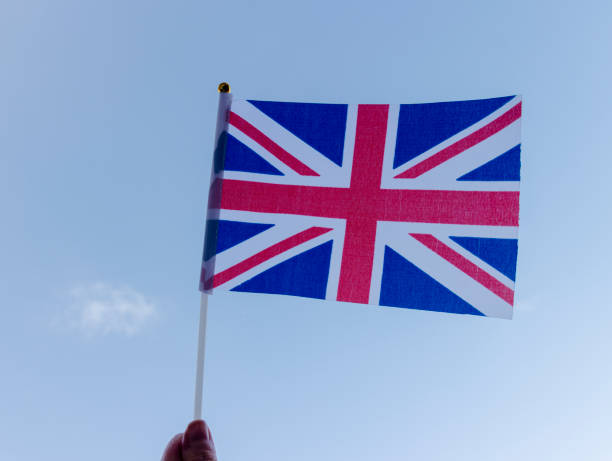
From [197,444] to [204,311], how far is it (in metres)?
2.03

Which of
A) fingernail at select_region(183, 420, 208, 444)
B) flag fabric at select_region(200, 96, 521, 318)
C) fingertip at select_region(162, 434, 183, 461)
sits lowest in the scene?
fingertip at select_region(162, 434, 183, 461)

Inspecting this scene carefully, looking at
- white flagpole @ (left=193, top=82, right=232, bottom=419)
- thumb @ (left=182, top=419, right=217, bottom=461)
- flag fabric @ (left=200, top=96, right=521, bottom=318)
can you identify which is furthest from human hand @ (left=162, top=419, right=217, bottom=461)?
flag fabric @ (left=200, top=96, right=521, bottom=318)

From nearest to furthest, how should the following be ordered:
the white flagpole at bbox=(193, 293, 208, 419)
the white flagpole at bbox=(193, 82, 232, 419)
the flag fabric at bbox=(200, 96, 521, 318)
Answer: the white flagpole at bbox=(193, 293, 208, 419), the white flagpole at bbox=(193, 82, 232, 419), the flag fabric at bbox=(200, 96, 521, 318)

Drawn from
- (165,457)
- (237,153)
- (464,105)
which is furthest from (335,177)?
(165,457)

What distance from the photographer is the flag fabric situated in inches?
240

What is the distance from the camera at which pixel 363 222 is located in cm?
642

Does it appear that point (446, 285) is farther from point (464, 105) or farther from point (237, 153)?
point (237, 153)

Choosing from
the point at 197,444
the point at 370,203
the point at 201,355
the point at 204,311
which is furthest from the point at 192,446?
the point at 370,203

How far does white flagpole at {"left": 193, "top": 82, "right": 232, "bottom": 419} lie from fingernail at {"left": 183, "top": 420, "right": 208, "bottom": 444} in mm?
850

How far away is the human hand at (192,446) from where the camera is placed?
339 cm

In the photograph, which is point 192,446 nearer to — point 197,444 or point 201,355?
point 197,444

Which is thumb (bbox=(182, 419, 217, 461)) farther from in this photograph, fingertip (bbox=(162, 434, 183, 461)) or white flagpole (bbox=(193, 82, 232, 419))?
white flagpole (bbox=(193, 82, 232, 419))

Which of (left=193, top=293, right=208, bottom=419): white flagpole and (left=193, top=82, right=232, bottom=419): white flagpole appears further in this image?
(left=193, top=82, right=232, bottom=419): white flagpole

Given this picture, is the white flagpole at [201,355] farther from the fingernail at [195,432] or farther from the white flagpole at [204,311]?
the fingernail at [195,432]
